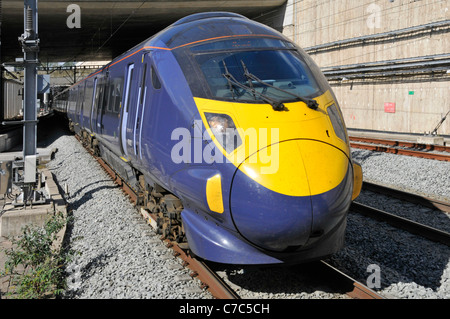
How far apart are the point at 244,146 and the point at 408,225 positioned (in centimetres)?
427

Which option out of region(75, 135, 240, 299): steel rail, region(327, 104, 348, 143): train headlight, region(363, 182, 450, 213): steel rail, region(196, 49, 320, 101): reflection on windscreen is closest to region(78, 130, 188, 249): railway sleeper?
region(75, 135, 240, 299): steel rail

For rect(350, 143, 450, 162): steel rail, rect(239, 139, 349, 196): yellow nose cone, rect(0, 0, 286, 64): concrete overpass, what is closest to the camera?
rect(239, 139, 349, 196): yellow nose cone

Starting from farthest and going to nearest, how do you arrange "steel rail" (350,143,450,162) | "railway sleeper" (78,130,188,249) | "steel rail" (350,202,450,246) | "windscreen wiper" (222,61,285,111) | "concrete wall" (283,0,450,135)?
"concrete wall" (283,0,450,135)
"steel rail" (350,143,450,162)
"steel rail" (350,202,450,246)
"railway sleeper" (78,130,188,249)
"windscreen wiper" (222,61,285,111)

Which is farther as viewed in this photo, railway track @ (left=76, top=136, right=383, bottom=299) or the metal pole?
the metal pole

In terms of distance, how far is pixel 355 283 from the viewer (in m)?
4.46

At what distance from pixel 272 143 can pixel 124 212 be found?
4.74 m

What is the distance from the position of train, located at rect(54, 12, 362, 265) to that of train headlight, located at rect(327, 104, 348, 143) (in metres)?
0.02

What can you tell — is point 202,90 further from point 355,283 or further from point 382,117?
point 382,117

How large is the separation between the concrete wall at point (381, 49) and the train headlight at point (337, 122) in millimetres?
15450

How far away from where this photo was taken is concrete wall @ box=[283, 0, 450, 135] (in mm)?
18156

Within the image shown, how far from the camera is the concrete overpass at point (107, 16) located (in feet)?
66.2

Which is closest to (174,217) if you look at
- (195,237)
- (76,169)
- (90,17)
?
(195,237)

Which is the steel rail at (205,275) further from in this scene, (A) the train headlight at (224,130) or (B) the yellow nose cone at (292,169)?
(A) the train headlight at (224,130)

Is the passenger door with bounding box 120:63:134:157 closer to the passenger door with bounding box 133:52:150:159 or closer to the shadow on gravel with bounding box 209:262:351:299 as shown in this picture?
the passenger door with bounding box 133:52:150:159
